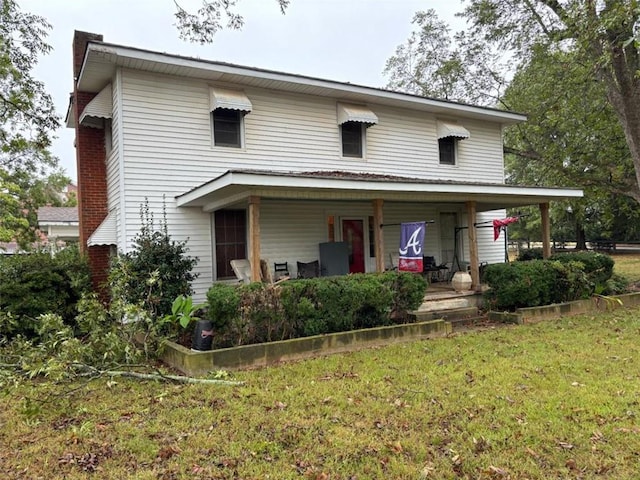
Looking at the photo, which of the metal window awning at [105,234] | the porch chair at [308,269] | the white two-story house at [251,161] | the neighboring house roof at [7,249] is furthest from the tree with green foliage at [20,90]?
the porch chair at [308,269]

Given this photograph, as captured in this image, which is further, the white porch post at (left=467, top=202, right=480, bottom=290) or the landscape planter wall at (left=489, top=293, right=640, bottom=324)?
the white porch post at (left=467, top=202, right=480, bottom=290)

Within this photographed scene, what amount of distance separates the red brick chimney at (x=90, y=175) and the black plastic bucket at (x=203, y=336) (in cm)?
466

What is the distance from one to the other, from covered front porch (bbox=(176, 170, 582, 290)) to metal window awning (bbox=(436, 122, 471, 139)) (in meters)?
2.20

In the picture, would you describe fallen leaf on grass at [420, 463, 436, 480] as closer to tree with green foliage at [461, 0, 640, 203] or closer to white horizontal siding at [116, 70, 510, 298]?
white horizontal siding at [116, 70, 510, 298]

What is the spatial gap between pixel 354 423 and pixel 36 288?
277 inches

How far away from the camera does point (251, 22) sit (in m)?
8.97

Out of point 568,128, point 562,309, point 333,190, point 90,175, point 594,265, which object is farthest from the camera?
point 568,128

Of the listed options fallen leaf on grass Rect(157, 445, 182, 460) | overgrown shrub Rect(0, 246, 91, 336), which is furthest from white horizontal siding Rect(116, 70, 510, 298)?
fallen leaf on grass Rect(157, 445, 182, 460)

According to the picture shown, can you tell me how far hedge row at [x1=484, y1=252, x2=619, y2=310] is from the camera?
9312mm

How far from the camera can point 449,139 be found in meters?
13.2

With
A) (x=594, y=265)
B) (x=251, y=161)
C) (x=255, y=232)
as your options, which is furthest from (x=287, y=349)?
(x=594, y=265)

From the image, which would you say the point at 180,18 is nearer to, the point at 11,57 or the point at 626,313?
the point at 11,57

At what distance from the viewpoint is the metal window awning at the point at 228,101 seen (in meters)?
9.20

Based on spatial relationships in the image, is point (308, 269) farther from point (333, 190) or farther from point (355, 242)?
point (333, 190)
